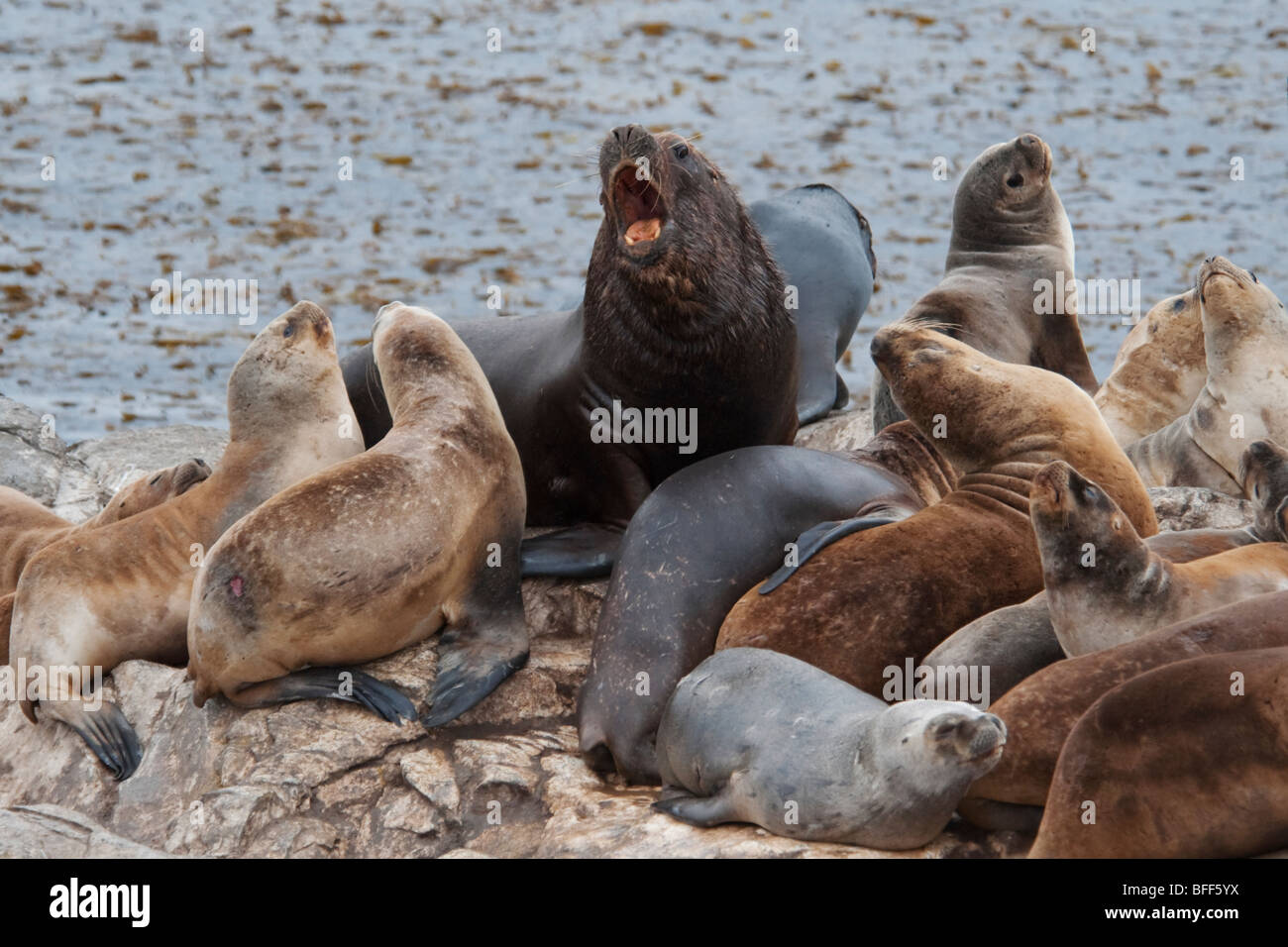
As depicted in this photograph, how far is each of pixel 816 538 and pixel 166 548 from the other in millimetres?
2226

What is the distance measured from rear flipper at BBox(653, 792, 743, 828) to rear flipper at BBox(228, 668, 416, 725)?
1105 mm

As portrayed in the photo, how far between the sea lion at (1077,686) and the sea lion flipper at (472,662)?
170 cm

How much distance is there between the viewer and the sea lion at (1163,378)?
7316 millimetres

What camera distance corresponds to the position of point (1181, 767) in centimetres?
338

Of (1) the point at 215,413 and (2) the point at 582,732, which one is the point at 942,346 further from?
(1) the point at 215,413

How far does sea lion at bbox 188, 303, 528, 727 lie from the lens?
500 cm

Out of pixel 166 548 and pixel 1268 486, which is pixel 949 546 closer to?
pixel 1268 486

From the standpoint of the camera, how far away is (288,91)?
17797 mm

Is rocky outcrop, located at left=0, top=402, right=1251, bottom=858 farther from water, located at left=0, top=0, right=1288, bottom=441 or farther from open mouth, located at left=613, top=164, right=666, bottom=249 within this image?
water, located at left=0, top=0, right=1288, bottom=441

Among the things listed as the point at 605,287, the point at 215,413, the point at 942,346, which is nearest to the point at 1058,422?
the point at 942,346

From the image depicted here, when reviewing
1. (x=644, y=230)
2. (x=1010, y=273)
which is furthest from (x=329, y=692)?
(x=1010, y=273)

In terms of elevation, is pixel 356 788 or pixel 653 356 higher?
pixel 653 356

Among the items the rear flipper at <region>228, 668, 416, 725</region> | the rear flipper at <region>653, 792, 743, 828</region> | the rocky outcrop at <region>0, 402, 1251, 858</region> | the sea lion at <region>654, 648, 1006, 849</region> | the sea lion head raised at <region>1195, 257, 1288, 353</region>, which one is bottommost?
the rocky outcrop at <region>0, 402, 1251, 858</region>

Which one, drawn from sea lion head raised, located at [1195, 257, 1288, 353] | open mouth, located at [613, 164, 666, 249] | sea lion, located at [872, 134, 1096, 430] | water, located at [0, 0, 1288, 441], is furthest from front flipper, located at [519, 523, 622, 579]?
water, located at [0, 0, 1288, 441]
